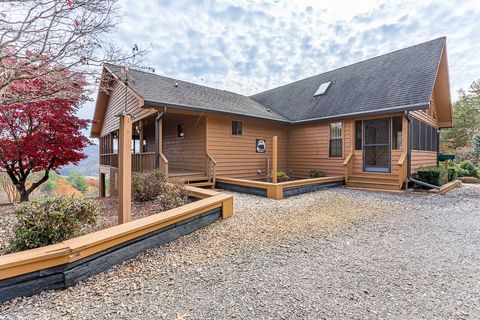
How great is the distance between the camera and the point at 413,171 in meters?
8.72

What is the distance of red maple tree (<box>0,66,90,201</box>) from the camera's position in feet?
22.7

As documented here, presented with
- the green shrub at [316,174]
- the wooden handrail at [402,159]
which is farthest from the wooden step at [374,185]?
the green shrub at [316,174]

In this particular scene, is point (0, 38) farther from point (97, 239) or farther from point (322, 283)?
point (322, 283)

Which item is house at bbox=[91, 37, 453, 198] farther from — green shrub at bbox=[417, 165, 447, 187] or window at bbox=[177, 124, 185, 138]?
green shrub at bbox=[417, 165, 447, 187]

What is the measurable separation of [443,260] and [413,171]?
7.04m

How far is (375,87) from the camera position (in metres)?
9.57

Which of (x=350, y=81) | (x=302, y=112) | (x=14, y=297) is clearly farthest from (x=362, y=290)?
(x=350, y=81)

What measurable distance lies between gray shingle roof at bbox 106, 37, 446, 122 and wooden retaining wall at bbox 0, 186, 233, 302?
4849 mm

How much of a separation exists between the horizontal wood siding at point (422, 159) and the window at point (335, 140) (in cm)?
254

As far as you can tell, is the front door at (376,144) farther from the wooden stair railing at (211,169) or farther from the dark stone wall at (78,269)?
the dark stone wall at (78,269)

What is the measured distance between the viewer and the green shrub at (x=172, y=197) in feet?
14.7

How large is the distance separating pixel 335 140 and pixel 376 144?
4.99 feet

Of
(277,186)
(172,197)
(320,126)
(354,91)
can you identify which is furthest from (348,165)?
(172,197)

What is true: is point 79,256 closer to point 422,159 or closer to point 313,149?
point 313,149
